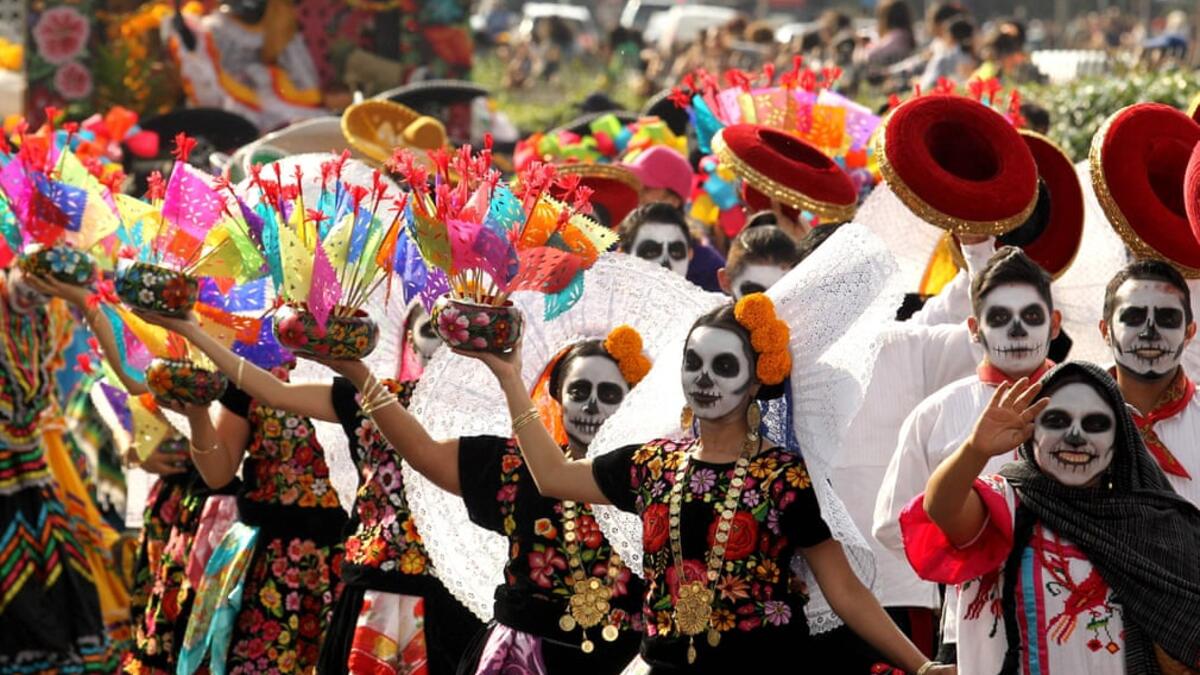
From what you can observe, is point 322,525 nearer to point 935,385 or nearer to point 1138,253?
point 935,385

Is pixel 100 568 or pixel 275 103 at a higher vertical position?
pixel 275 103

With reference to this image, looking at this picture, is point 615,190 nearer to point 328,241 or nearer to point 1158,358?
point 328,241

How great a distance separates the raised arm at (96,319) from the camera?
7.20m

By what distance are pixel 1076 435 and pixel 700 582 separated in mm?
891

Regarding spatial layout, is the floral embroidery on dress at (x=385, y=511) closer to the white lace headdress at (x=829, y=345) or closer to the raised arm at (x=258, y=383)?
the raised arm at (x=258, y=383)

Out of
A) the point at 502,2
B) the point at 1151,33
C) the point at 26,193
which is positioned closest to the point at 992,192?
the point at 26,193

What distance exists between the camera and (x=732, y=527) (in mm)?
5160

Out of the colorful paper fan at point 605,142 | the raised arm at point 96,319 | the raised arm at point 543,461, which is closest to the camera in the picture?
the raised arm at point 543,461

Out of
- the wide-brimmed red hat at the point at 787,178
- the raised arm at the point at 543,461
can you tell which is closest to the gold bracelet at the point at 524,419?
the raised arm at the point at 543,461

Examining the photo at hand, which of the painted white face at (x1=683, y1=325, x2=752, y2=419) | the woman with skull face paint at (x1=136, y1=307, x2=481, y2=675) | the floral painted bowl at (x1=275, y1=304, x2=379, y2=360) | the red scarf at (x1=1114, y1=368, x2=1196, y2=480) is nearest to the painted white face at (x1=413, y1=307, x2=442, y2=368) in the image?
the woman with skull face paint at (x1=136, y1=307, x2=481, y2=675)

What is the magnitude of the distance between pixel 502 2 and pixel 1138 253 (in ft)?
95.0

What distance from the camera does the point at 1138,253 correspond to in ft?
20.7

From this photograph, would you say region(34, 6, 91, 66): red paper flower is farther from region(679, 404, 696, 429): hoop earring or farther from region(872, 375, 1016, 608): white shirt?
region(679, 404, 696, 429): hoop earring

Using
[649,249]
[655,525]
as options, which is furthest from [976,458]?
[649,249]
